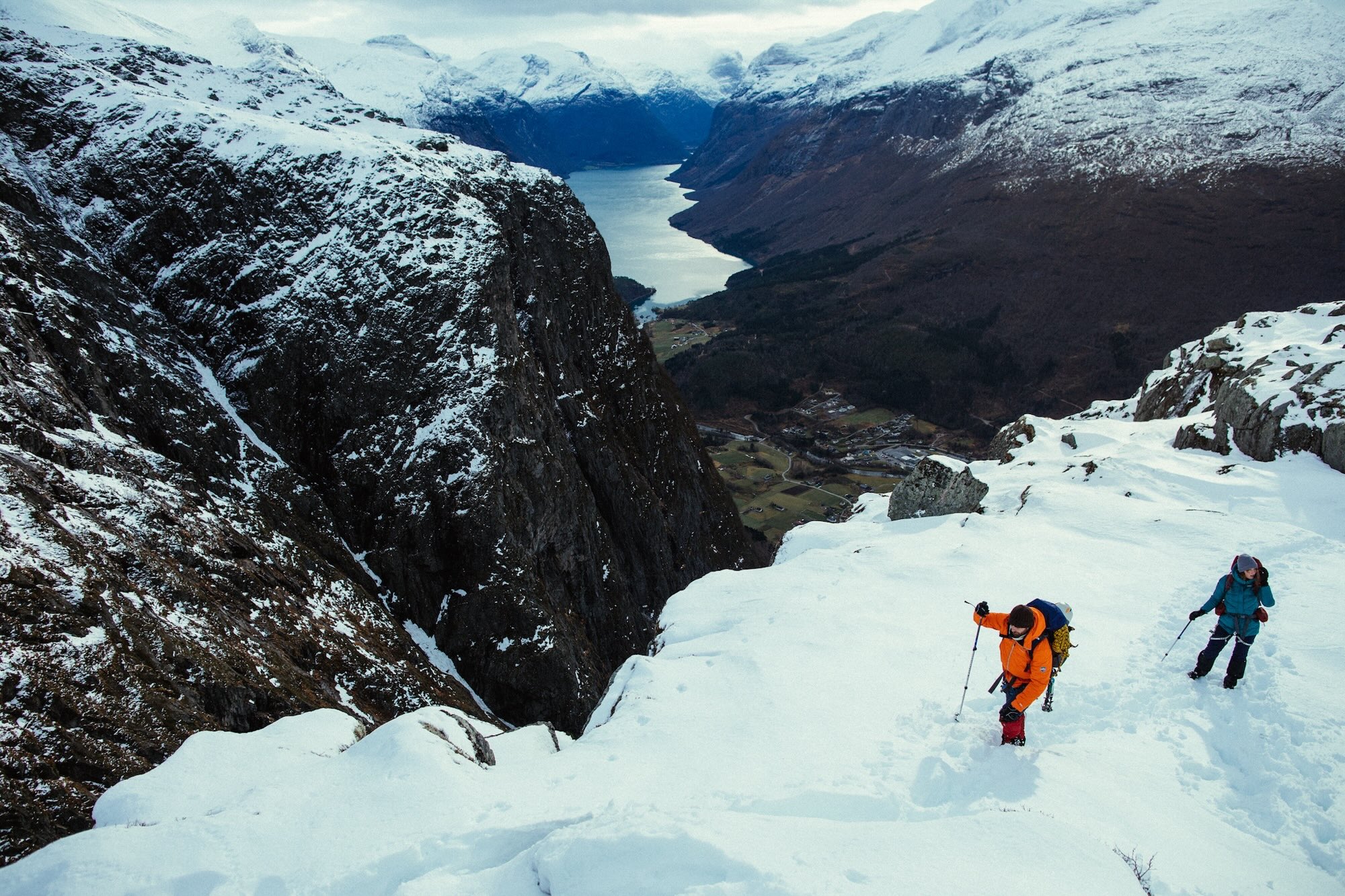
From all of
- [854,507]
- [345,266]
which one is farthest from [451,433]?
[854,507]

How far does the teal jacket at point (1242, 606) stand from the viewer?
11000 millimetres

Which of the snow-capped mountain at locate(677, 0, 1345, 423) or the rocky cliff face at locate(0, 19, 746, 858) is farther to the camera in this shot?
the snow-capped mountain at locate(677, 0, 1345, 423)

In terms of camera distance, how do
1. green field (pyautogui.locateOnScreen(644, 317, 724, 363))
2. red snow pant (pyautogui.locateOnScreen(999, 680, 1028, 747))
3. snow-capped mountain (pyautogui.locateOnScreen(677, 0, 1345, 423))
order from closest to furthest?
red snow pant (pyautogui.locateOnScreen(999, 680, 1028, 747))
snow-capped mountain (pyautogui.locateOnScreen(677, 0, 1345, 423))
green field (pyautogui.locateOnScreen(644, 317, 724, 363))

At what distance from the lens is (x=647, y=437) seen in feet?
179

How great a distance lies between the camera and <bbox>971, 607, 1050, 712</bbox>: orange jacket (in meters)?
9.77

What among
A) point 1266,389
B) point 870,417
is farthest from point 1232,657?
point 870,417

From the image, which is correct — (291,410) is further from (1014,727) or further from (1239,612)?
(1239,612)

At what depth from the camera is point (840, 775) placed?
9.79 metres

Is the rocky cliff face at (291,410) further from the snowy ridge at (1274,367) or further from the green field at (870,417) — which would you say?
the green field at (870,417)

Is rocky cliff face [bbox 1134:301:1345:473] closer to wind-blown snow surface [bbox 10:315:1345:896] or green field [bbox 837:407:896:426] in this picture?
wind-blown snow surface [bbox 10:315:1345:896]

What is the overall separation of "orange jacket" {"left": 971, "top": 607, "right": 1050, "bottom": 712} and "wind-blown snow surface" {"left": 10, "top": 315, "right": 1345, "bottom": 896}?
0.81 meters

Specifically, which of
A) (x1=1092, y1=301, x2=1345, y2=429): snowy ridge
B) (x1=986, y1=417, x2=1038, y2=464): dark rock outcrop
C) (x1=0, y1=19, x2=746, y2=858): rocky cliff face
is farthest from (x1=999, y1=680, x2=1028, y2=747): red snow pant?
(x1=986, y1=417, x2=1038, y2=464): dark rock outcrop

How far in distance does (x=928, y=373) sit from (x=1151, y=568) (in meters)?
135

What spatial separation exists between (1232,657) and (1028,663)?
4.02 metres
